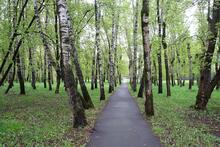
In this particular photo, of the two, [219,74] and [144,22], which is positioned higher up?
[144,22]

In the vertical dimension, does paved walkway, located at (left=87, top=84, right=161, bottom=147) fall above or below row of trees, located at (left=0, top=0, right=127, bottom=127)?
below

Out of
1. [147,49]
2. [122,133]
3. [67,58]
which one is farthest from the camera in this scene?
[147,49]

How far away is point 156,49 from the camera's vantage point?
2658 cm

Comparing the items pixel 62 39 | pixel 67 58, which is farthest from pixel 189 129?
pixel 62 39

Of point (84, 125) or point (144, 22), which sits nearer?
point (84, 125)

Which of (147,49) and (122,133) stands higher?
(147,49)

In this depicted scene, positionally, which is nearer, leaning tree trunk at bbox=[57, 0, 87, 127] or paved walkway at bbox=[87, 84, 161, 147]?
paved walkway at bbox=[87, 84, 161, 147]

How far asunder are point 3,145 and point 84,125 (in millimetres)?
3715

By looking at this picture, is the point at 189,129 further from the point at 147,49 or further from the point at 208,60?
the point at 208,60

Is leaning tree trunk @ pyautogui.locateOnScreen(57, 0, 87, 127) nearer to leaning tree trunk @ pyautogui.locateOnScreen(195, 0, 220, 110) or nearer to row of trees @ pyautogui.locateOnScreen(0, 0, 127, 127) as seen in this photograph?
row of trees @ pyautogui.locateOnScreen(0, 0, 127, 127)

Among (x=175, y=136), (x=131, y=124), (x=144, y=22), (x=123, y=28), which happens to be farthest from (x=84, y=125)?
(x=123, y=28)

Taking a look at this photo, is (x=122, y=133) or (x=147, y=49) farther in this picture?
(x=147, y=49)

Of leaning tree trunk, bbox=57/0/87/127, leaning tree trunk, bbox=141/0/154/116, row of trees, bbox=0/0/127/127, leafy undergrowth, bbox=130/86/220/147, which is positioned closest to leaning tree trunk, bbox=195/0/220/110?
leafy undergrowth, bbox=130/86/220/147

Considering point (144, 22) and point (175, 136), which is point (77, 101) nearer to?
point (175, 136)
